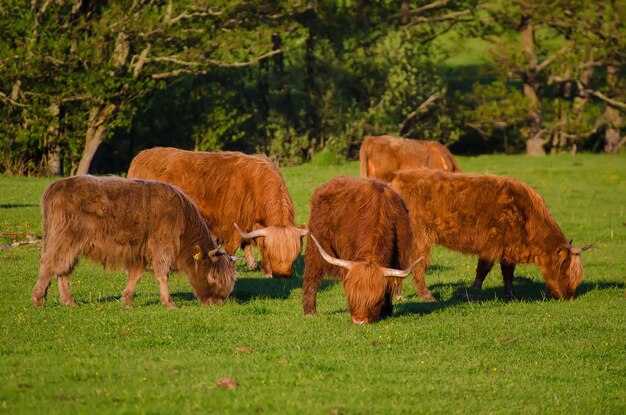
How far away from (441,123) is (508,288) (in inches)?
1132

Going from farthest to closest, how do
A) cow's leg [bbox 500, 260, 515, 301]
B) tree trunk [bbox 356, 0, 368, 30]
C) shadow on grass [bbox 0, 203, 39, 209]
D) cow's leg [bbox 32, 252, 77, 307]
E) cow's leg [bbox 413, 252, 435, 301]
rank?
tree trunk [bbox 356, 0, 368, 30] < shadow on grass [bbox 0, 203, 39, 209] < cow's leg [bbox 500, 260, 515, 301] < cow's leg [bbox 413, 252, 435, 301] < cow's leg [bbox 32, 252, 77, 307]

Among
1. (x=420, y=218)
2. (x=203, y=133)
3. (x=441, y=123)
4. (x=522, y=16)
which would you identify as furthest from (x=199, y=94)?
(x=420, y=218)

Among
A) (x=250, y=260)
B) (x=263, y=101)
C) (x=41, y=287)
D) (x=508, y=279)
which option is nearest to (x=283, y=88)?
(x=263, y=101)

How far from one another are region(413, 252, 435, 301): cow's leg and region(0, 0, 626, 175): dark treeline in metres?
18.4

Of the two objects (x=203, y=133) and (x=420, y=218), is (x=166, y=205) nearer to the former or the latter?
(x=420, y=218)

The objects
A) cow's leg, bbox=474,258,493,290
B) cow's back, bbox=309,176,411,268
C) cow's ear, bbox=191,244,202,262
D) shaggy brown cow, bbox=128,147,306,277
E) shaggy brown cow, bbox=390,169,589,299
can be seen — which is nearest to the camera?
cow's back, bbox=309,176,411,268

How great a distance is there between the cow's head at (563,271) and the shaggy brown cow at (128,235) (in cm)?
512

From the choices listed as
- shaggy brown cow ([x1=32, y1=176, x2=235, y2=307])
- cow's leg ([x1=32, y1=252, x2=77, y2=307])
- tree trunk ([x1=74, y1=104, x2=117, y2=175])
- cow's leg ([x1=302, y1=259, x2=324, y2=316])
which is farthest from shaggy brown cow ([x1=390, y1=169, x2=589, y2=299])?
tree trunk ([x1=74, y1=104, x2=117, y2=175])

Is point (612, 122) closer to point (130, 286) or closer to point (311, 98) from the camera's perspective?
point (311, 98)

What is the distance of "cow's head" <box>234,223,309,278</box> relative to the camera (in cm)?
1664

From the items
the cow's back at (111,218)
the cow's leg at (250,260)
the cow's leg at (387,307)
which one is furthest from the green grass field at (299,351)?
the cow's back at (111,218)

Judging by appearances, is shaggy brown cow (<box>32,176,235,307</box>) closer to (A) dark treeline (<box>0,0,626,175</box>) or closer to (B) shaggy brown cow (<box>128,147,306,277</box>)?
(B) shaggy brown cow (<box>128,147,306,277</box>)

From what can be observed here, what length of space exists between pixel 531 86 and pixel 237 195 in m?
30.5

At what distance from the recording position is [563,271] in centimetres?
1661
